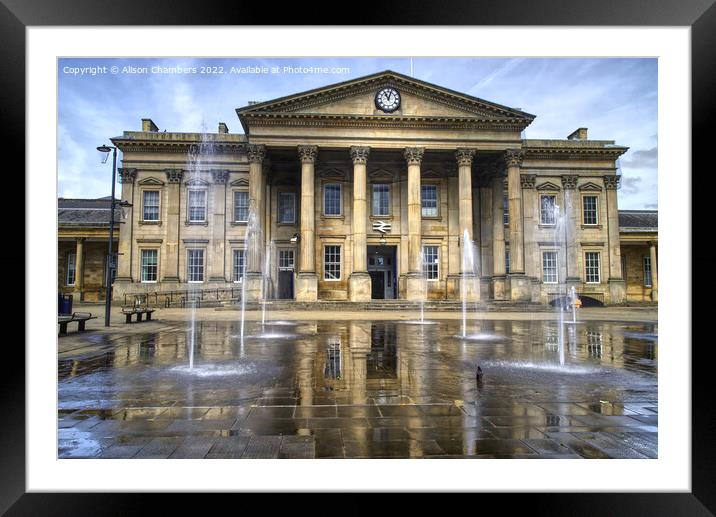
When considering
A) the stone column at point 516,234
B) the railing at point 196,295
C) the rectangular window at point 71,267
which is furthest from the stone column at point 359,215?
the rectangular window at point 71,267

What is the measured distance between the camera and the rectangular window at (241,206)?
3506cm

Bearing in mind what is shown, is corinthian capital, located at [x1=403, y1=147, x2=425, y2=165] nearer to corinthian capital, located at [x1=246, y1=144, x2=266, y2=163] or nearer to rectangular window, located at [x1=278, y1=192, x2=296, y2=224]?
rectangular window, located at [x1=278, y1=192, x2=296, y2=224]

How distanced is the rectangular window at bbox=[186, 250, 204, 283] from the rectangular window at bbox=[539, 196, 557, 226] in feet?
85.2

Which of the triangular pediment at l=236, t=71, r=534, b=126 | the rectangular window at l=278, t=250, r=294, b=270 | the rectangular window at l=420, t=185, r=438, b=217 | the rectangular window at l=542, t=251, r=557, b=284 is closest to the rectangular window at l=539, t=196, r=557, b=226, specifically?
the rectangular window at l=542, t=251, r=557, b=284

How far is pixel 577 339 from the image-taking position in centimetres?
1334

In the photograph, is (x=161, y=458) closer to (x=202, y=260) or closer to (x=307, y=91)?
(x=307, y=91)

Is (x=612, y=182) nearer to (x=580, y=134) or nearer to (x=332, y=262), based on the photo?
(x=580, y=134)

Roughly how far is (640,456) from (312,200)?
27943 millimetres

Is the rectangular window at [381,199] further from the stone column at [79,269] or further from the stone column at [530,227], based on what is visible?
the stone column at [79,269]

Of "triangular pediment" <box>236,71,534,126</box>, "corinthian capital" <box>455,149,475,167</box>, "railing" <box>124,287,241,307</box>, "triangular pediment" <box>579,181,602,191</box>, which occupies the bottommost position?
"railing" <box>124,287,241,307</box>

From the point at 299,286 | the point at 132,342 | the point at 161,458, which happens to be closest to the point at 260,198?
the point at 299,286

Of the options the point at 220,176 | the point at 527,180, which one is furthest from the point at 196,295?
the point at 527,180

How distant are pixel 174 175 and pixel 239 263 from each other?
8.07 meters

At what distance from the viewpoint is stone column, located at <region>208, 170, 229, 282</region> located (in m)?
34.4
